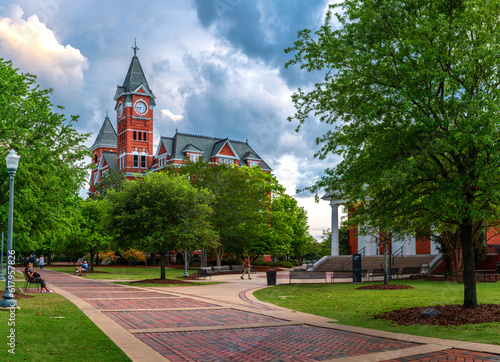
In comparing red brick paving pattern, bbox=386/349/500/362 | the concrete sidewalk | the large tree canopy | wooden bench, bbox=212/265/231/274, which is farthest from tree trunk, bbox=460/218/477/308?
wooden bench, bbox=212/265/231/274

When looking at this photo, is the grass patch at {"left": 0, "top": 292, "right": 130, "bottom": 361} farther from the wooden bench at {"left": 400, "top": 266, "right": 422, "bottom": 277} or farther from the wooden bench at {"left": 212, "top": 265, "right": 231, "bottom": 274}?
the wooden bench at {"left": 212, "top": 265, "right": 231, "bottom": 274}

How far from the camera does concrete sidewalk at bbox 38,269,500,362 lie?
8867 mm

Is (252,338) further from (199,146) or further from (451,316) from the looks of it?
Answer: (199,146)

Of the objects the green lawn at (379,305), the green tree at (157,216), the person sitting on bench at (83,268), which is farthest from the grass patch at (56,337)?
the person sitting on bench at (83,268)

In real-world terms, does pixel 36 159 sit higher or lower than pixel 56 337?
higher

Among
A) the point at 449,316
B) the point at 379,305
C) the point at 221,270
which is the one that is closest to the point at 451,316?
the point at 449,316

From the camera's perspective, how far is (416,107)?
12.6 m

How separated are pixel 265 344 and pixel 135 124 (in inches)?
3407

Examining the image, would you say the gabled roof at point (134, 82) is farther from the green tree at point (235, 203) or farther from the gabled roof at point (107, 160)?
the green tree at point (235, 203)

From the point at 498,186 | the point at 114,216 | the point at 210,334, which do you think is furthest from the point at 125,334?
the point at 114,216

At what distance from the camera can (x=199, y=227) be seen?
3106 cm

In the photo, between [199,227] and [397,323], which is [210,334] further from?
[199,227]

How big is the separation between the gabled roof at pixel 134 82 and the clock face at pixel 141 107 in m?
1.72

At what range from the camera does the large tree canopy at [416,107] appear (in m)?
11.7
